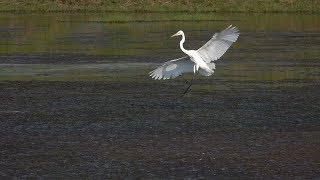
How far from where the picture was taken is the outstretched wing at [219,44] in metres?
15.8

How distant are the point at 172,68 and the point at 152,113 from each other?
244cm

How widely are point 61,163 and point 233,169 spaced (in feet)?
6.87

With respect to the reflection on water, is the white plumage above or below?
above

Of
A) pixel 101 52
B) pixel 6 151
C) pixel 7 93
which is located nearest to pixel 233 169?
pixel 6 151

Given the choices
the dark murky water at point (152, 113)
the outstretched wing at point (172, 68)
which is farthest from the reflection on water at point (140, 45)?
the outstretched wing at point (172, 68)

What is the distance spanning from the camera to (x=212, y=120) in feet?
45.6

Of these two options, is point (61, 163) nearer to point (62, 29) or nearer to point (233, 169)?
point (233, 169)

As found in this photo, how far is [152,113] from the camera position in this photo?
47.8 feet

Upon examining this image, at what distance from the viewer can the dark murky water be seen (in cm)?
1055

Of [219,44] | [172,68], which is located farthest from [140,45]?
[219,44]

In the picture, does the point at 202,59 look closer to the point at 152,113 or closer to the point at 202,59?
the point at 202,59

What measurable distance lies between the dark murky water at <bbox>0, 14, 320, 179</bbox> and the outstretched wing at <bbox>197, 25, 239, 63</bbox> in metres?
0.81

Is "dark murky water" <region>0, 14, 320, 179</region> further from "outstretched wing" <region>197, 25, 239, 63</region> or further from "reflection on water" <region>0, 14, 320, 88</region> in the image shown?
"outstretched wing" <region>197, 25, 239, 63</region>

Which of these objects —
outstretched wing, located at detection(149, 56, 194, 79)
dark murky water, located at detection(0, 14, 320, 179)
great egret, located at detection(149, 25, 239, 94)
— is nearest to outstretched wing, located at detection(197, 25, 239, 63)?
great egret, located at detection(149, 25, 239, 94)
